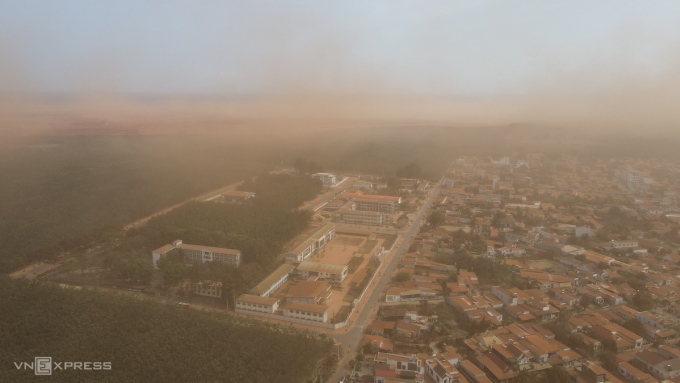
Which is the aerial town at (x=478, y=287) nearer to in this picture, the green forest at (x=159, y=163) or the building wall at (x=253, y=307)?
the building wall at (x=253, y=307)

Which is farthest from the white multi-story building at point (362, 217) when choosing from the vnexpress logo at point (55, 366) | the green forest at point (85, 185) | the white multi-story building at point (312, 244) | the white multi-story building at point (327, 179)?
the vnexpress logo at point (55, 366)

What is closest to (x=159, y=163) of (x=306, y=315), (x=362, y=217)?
(x=362, y=217)

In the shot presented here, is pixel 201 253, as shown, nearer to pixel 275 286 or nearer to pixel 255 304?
pixel 275 286

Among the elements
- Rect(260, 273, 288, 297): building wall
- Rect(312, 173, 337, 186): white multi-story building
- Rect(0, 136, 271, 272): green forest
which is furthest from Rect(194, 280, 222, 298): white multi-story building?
Rect(312, 173, 337, 186): white multi-story building

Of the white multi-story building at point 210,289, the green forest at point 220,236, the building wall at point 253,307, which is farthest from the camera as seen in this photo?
the green forest at point 220,236

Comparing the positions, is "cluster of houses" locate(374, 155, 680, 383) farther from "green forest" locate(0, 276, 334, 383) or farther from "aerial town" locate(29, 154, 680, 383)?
"green forest" locate(0, 276, 334, 383)

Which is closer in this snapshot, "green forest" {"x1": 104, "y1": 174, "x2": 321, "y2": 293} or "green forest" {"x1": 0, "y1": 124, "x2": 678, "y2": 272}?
"green forest" {"x1": 104, "y1": 174, "x2": 321, "y2": 293}

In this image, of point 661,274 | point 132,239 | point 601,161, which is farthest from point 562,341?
point 601,161

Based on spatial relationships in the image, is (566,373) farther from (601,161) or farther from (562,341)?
(601,161)

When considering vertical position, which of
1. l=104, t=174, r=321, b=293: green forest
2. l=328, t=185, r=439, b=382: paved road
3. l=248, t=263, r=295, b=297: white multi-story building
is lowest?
l=328, t=185, r=439, b=382: paved road
